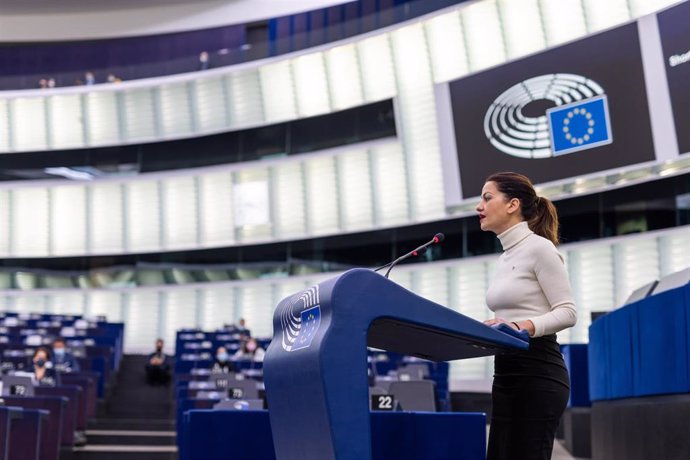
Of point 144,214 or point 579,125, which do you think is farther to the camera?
point 144,214

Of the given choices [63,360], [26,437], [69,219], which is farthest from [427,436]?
[69,219]

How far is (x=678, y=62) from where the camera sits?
12508 mm

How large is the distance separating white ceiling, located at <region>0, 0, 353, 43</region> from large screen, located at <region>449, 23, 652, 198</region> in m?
11.2

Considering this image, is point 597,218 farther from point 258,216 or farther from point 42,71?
point 42,71

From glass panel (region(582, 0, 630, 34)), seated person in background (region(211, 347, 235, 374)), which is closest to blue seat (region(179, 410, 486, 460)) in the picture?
seated person in background (region(211, 347, 235, 374))

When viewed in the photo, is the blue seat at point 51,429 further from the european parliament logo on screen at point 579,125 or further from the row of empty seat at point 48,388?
the european parliament logo on screen at point 579,125

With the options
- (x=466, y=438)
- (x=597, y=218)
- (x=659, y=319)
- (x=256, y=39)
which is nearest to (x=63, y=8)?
(x=256, y=39)

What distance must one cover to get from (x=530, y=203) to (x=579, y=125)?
11928mm

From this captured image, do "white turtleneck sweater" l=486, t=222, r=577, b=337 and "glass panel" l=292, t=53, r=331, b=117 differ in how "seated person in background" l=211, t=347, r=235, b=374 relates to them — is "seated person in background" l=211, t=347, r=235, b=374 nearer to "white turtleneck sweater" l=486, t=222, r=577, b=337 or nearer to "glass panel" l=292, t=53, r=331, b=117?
"glass panel" l=292, t=53, r=331, b=117

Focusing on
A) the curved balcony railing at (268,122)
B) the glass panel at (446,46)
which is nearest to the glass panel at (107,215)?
the curved balcony railing at (268,122)

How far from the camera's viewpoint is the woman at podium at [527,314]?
2617 mm

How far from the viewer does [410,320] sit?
2.37m

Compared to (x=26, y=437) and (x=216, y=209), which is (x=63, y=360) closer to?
(x=26, y=437)

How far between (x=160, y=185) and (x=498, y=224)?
2128 centimetres
